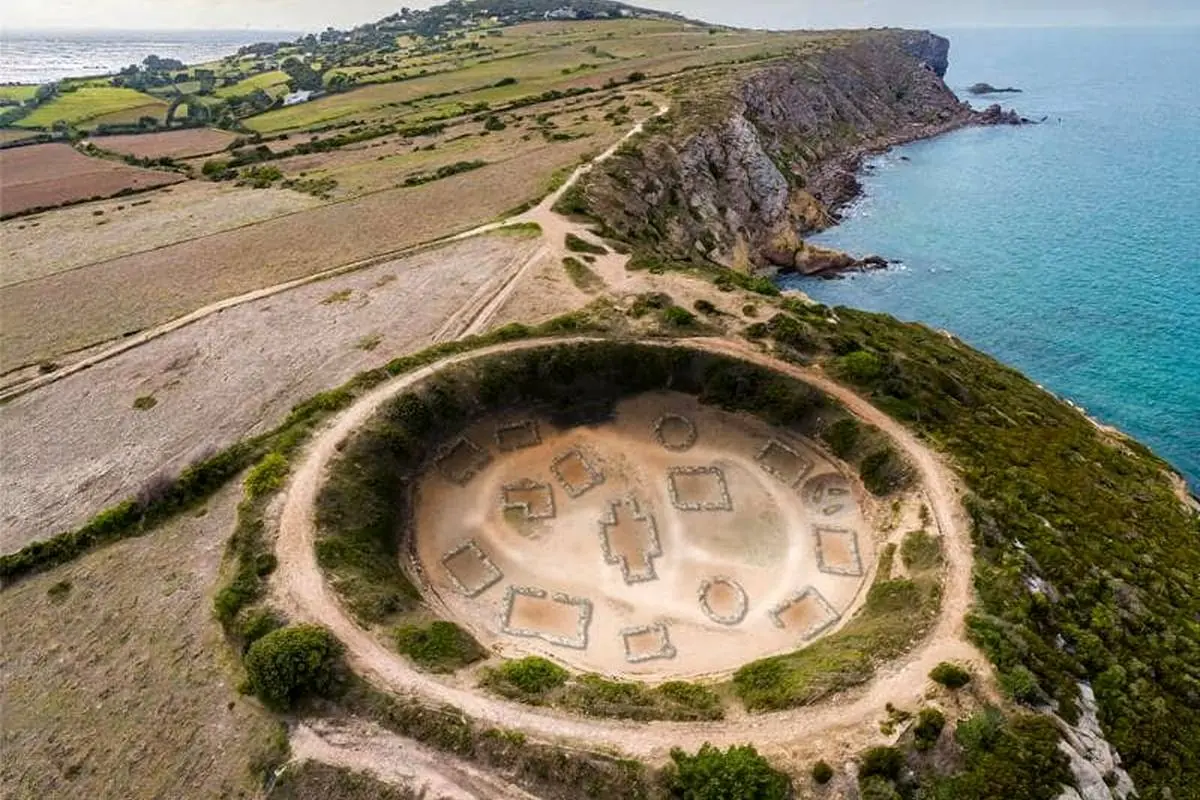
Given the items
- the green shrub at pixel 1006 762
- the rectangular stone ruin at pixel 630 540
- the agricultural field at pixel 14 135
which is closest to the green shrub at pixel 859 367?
the rectangular stone ruin at pixel 630 540

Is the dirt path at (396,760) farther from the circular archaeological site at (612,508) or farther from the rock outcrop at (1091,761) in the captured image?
the rock outcrop at (1091,761)

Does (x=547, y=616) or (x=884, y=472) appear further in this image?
(x=884, y=472)

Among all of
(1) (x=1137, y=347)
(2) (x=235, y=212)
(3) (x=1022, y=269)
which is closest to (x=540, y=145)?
(2) (x=235, y=212)

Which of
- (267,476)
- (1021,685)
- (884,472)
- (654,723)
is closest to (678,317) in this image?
(884,472)

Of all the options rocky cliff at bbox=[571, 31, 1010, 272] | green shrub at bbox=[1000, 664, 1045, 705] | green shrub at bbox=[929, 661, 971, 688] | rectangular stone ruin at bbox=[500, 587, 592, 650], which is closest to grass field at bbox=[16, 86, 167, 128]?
rocky cliff at bbox=[571, 31, 1010, 272]

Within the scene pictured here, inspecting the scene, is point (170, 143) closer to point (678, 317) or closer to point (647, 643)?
point (678, 317)

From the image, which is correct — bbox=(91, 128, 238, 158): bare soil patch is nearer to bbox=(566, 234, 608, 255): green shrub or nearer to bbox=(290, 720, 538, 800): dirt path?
bbox=(566, 234, 608, 255): green shrub

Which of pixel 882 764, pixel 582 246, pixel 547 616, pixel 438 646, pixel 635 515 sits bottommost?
pixel 547 616
